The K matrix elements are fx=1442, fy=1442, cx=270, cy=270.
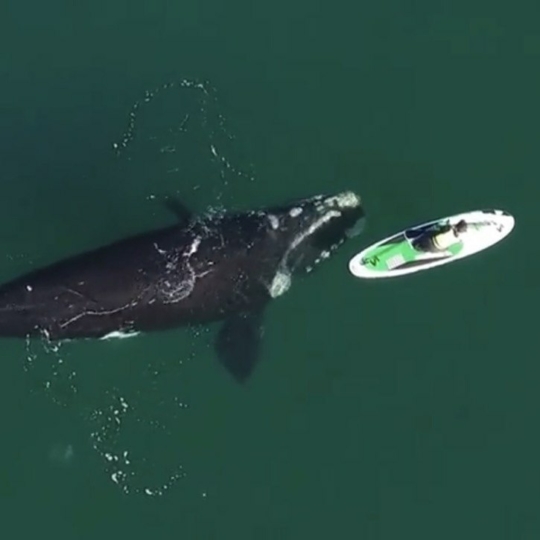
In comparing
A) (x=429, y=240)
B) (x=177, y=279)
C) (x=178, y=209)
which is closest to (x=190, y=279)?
(x=177, y=279)

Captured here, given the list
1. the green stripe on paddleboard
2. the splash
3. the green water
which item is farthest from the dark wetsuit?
the splash

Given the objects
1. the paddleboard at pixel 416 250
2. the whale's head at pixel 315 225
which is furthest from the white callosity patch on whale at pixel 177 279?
the paddleboard at pixel 416 250

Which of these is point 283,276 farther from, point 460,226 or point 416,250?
point 460,226

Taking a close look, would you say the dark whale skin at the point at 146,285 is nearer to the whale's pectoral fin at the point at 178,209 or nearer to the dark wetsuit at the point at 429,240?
the whale's pectoral fin at the point at 178,209

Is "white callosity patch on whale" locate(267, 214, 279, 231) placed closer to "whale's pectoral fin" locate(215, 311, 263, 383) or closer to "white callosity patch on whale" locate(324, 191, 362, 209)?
"white callosity patch on whale" locate(324, 191, 362, 209)

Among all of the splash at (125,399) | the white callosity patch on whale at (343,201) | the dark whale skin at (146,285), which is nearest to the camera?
the dark whale skin at (146,285)

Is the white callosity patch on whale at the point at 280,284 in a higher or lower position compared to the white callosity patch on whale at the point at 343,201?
lower

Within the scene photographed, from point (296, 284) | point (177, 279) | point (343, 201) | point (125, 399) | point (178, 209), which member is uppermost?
point (178, 209)
